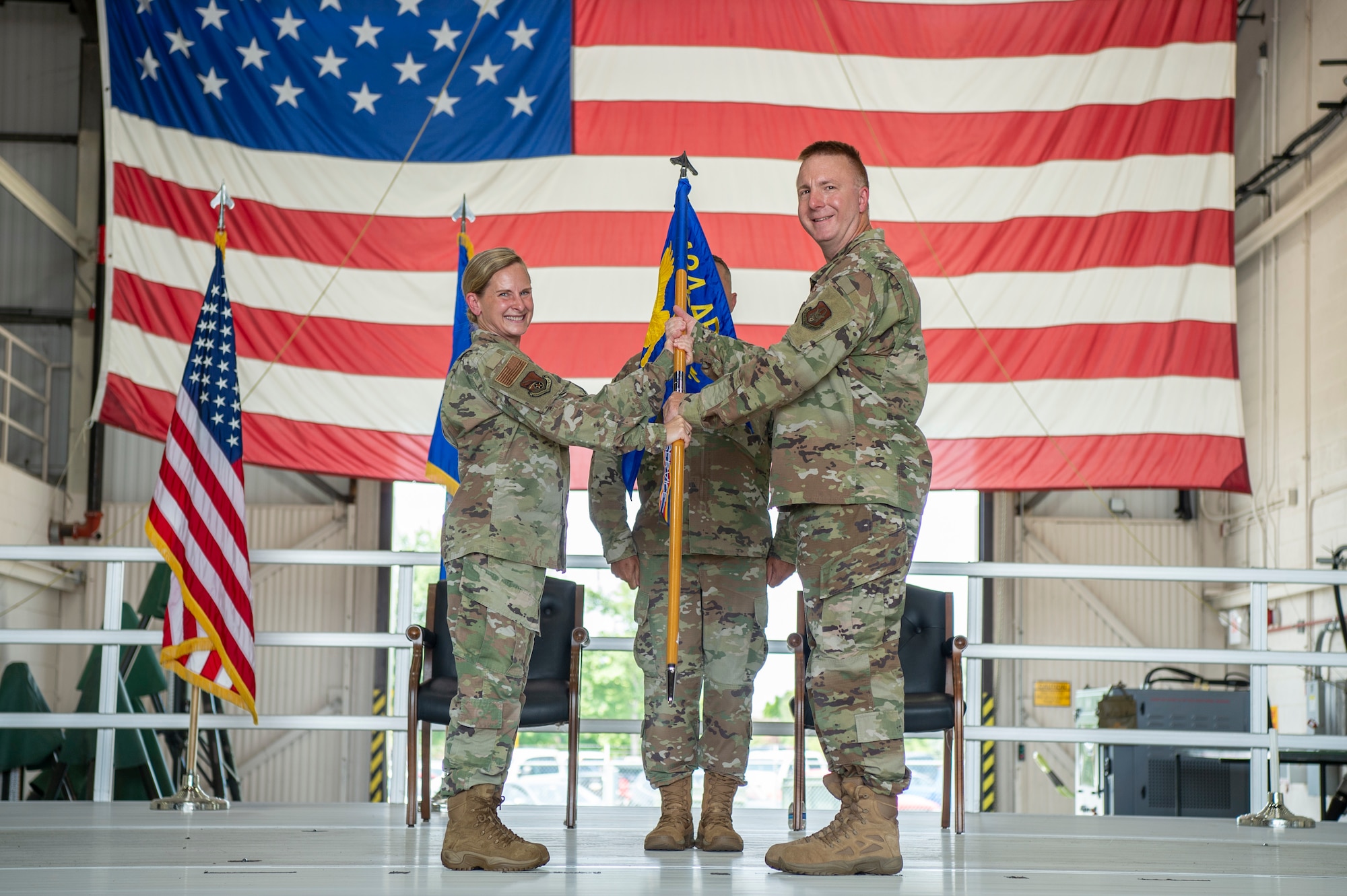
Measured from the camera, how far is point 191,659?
4.77m

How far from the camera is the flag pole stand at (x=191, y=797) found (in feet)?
14.7

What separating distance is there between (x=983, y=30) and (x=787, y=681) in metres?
9.12

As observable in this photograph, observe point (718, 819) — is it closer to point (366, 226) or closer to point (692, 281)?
point (692, 281)

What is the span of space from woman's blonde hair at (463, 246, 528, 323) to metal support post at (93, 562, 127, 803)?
8.17 ft

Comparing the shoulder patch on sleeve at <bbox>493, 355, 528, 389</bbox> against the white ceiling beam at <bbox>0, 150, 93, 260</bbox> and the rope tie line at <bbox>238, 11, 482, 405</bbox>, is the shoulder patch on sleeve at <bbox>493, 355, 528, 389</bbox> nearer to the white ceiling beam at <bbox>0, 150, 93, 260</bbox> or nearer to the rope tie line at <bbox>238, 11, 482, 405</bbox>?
the rope tie line at <bbox>238, 11, 482, 405</bbox>

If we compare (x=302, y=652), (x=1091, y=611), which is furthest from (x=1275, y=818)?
(x=302, y=652)

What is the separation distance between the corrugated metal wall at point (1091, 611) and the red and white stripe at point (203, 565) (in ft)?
25.9

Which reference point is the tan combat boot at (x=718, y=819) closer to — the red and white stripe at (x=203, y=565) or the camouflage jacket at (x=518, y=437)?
the camouflage jacket at (x=518, y=437)

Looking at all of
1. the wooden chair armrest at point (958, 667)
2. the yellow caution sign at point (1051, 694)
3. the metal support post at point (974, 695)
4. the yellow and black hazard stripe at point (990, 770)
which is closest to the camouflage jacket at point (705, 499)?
the wooden chair armrest at point (958, 667)

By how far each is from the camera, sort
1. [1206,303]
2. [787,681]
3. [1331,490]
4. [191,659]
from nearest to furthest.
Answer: [191,659], [1206,303], [1331,490], [787,681]

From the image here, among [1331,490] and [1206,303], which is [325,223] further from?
[1331,490]

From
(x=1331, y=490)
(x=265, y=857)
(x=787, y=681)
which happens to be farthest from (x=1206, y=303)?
(x=787, y=681)

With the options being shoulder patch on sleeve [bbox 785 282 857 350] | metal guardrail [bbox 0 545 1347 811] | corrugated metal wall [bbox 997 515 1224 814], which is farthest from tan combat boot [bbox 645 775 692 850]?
corrugated metal wall [bbox 997 515 1224 814]

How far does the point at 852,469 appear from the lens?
2.77 meters
